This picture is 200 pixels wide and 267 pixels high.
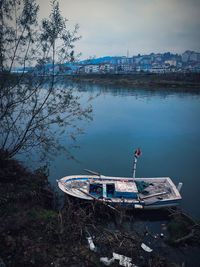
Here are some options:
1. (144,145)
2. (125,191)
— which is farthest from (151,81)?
(125,191)

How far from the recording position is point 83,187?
11.6m

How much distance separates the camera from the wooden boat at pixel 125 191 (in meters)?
10.7

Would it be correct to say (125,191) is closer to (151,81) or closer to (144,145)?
(144,145)

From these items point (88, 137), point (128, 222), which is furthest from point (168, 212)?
point (88, 137)

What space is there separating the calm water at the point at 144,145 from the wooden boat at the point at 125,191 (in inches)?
57.8

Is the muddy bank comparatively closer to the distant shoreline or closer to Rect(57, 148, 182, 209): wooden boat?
Rect(57, 148, 182, 209): wooden boat

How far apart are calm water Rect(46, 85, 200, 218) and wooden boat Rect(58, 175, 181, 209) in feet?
4.81

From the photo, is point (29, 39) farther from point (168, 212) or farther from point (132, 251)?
point (168, 212)

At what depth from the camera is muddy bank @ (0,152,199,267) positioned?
6.17m

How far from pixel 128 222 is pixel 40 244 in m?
5.15

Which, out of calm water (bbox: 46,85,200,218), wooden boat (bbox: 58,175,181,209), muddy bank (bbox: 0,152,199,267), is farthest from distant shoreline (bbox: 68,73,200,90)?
muddy bank (bbox: 0,152,199,267)

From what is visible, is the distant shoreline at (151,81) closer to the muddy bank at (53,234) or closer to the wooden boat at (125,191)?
the wooden boat at (125,191)

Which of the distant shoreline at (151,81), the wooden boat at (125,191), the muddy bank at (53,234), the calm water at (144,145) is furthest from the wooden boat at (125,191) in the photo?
the distant shoreline at (151,81)

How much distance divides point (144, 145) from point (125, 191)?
37.2ft
